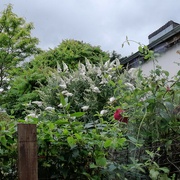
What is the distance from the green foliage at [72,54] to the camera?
28.1ft

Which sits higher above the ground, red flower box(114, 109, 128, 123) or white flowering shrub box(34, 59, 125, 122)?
white flowering shrub box(34, 59, 125, 122)

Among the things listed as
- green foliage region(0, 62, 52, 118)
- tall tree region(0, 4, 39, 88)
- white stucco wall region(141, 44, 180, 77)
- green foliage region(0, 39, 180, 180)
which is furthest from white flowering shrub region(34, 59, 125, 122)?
tall tree region(0, 4, 39, 88)

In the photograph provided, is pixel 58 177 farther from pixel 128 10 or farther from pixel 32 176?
pixel 128 10

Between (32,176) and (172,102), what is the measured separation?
943mm

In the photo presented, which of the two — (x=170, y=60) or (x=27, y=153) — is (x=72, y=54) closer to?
(x=170, y=60)

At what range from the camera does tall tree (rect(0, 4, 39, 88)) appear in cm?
1393

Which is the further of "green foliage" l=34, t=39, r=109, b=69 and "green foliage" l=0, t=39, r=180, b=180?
"green foliage" l=34, t=39, r=109, b=69

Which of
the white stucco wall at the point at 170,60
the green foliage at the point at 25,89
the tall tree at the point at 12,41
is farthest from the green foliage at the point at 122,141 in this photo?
the tall tree at the point at 12,41

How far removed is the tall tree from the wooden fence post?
12581mm

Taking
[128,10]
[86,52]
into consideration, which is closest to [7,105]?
[86,52]

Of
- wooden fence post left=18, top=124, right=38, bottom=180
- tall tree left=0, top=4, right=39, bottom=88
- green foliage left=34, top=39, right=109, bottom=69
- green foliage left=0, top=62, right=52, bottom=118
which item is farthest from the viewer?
tall tree left=0, top=4, right=39, bottom=88

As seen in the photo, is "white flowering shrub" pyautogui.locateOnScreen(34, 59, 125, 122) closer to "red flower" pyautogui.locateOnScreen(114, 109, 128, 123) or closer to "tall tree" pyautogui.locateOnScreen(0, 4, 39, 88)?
"red flower" pyautogui.locateOnScreen(114, 109, 128, 123)

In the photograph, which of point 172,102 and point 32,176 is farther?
point 172,102

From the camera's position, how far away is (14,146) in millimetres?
1501
